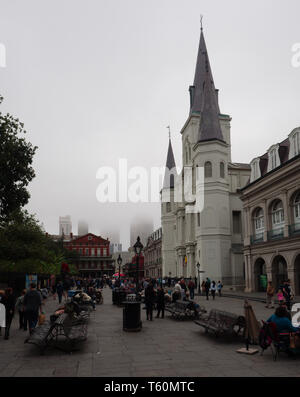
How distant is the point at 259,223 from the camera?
115 ft

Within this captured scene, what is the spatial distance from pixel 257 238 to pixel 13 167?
22215 mm

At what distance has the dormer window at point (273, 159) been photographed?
103 ft


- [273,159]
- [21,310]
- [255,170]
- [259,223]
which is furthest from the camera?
[255,170]

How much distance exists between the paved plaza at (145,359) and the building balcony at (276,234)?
19.9 metres

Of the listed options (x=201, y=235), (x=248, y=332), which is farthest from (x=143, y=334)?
(x=201, y=235)

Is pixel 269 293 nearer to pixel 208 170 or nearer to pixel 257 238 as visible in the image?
pixel 257 238

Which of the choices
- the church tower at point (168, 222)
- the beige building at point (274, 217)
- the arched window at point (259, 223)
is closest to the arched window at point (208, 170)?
the beige building at point (274, 217)

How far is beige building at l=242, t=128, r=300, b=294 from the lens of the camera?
92.2ft

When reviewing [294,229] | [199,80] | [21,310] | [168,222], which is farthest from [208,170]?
[21,310]

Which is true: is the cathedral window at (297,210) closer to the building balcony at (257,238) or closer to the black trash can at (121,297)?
the building balcony at (257,238)

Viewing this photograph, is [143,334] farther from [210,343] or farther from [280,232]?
[280,232]
